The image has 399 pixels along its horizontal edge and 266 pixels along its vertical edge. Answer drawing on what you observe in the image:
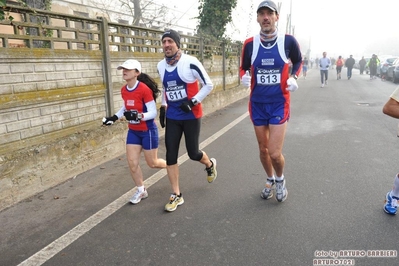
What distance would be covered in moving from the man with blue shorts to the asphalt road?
1.85ft

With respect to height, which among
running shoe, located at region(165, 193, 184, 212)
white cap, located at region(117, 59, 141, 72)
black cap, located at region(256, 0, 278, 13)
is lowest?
running shoe, located at region(165, 193, 184, 212)

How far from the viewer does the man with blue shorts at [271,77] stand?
3.54 metres

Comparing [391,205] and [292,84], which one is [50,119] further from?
[391,205]

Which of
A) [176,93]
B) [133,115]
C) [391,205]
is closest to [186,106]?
[176,93]

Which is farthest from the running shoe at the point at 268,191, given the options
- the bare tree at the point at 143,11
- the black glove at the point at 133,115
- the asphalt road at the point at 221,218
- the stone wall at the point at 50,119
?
the bare tree at the point at 143,11

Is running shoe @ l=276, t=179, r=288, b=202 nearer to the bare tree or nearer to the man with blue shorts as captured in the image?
the man with blue shorts

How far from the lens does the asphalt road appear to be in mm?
2867

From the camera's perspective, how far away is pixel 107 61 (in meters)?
5.75

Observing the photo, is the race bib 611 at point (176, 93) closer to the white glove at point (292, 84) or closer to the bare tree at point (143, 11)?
the white glove at point (292, 84)

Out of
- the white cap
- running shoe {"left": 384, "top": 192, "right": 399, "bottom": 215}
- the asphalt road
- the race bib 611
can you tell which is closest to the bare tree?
the asphalt road

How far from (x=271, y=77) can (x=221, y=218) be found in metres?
1.63

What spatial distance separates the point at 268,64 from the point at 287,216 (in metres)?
1.65

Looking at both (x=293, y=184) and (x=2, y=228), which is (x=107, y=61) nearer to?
(x=2, y=228)

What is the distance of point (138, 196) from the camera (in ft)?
13.0
